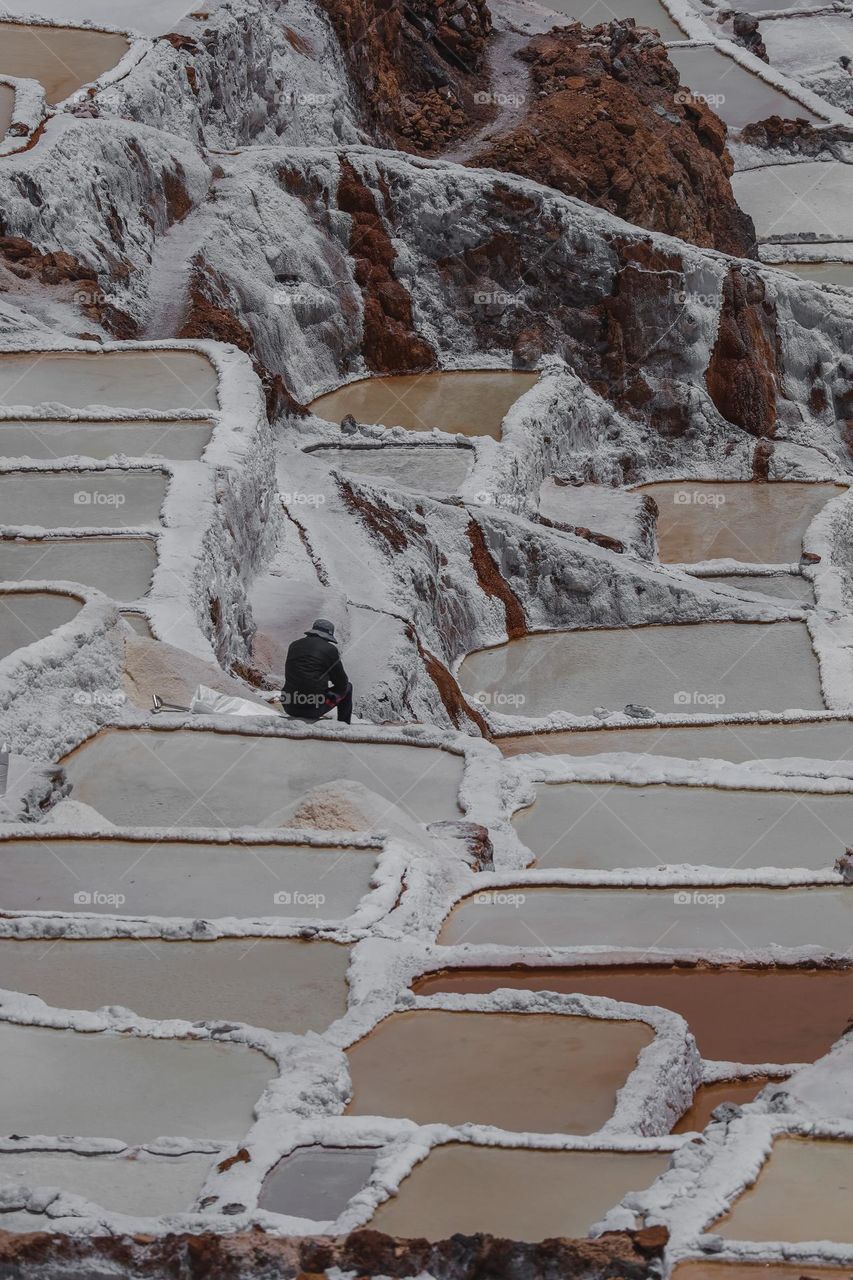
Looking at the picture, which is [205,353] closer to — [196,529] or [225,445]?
[225,445]

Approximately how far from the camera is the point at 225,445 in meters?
16.8

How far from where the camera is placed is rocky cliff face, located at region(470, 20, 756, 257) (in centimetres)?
2934

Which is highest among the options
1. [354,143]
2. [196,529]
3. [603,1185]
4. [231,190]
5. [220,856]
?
[354,143]

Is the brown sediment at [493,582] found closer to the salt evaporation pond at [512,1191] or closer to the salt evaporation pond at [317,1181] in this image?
the salt evaporation pond at [317,1181]

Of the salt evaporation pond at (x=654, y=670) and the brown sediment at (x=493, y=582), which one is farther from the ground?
the brown sediment at (x=493, y=582)

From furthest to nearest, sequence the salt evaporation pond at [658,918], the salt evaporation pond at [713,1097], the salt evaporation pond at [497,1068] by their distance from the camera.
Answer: the salt evaporation pond at [658,918], the salt evaporation pond at [713,1097], the salt evaporation pond at [497,1068]

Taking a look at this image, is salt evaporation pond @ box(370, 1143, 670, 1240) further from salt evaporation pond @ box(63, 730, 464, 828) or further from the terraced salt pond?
the terraced salt pond

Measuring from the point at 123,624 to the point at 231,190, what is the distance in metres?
12.3

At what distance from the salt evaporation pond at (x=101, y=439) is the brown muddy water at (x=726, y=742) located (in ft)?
12.3

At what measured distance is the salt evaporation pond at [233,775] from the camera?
37.8 ft

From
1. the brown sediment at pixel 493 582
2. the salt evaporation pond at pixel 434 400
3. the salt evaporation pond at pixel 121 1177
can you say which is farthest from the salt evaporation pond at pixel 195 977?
the salt evaporation pond at pixel 434 400

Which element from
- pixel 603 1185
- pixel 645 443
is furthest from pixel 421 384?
pixel 603 1185

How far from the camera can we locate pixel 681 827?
477 inches

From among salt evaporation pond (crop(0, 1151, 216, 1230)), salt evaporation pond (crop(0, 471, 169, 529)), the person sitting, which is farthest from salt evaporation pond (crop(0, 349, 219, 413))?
salt evaporation pond (crop(0, 1151, 216, 1230))
